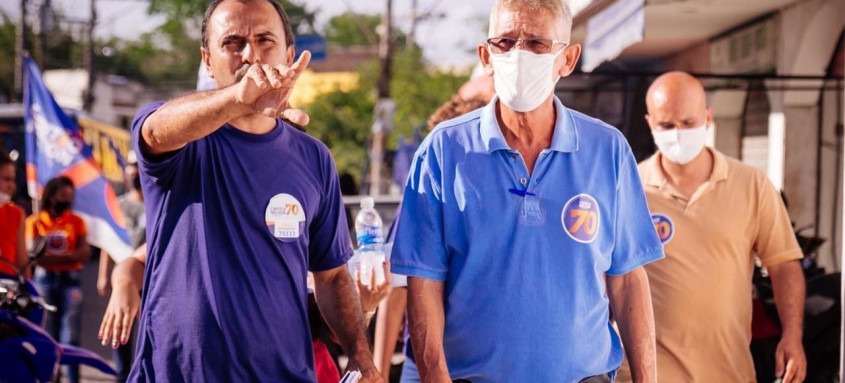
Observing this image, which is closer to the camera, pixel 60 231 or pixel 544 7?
pixel 544 7

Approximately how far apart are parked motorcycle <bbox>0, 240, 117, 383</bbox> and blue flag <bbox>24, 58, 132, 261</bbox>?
12.2 feet

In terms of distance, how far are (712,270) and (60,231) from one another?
20.5 ft

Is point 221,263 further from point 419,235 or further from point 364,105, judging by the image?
point 364,105

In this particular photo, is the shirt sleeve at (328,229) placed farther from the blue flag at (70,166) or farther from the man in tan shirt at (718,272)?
the blue flag at (70,166)

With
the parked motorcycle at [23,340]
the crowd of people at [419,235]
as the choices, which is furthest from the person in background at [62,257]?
the crowd of people at [419,235]

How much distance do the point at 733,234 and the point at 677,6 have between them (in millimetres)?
5508

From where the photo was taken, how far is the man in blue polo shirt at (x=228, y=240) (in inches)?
116

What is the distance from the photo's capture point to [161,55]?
65125mm

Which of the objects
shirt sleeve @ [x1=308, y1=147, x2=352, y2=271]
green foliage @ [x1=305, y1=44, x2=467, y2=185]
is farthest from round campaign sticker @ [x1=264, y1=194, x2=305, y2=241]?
green foliage @ [x1=305, y1=44, x2=467, y2=185]

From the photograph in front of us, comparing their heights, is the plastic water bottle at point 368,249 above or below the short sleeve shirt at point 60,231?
above

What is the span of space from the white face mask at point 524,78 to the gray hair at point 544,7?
11 centimetres

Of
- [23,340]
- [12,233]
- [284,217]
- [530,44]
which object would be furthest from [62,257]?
[530,44]

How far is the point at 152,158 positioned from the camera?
2883 millimetres

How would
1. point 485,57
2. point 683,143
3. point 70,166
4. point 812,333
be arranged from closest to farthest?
point 485,57 < point 683,143 < point 812,333 < point 70,166
